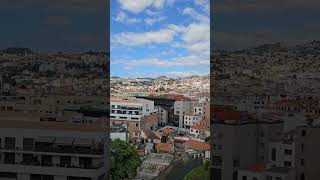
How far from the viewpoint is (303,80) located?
309 centimetres

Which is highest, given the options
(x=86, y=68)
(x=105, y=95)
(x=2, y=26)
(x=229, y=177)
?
(x=2, y=26)

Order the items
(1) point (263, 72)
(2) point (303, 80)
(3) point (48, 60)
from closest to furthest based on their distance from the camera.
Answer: (2) point (303, 80) < (1) point (263, 72) < (3) point (48, 60)

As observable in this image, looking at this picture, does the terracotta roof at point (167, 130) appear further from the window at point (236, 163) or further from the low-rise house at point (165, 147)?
the window at point (236, 163)

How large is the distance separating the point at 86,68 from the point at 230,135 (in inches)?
51.4

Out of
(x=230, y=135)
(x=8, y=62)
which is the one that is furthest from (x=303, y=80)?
(x=8, y=62)

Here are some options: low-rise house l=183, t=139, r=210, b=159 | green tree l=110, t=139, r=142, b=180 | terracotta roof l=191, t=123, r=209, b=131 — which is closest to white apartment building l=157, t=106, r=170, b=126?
terracotta roof l=191, t=123, r=209, b=131

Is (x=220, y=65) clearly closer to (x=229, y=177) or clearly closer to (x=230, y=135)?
(x=230, y=135)

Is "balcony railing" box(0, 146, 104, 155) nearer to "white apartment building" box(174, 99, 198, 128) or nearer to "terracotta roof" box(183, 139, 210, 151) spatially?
"terracotta roof" box(183, 139, 210, 151)

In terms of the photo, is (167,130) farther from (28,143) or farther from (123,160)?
(28,143)

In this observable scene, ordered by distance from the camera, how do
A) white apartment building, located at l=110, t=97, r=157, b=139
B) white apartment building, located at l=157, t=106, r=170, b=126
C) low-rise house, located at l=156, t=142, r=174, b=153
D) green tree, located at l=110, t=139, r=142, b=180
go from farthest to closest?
white apartment building, located at l=157, t=106, r=170, b=126
low-rise house, located at l=156, t=142, r=174, b=153
white apartment building, located at l=110, t=97, r=157, b=139
green tree, located at l=110, t=139, r=142, b=180

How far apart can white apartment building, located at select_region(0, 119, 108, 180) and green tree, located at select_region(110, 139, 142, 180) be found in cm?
85

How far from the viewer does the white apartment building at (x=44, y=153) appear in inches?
122

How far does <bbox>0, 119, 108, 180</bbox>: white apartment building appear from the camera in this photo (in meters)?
3.11

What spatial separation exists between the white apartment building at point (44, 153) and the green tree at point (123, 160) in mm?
851
